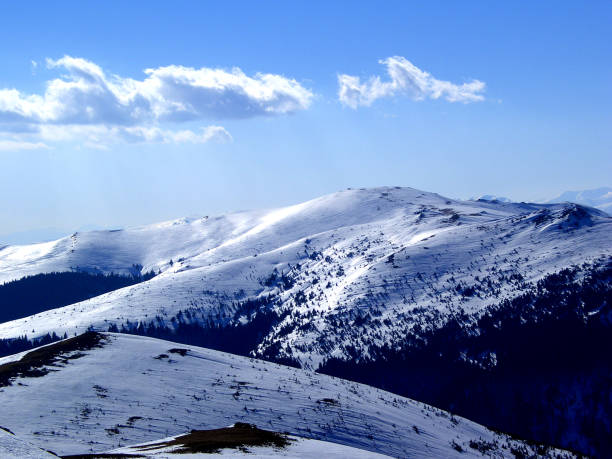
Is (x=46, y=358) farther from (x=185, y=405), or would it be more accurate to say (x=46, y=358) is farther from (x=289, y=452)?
(x=289, y=452)

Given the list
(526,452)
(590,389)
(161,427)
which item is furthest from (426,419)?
A: (590,389)

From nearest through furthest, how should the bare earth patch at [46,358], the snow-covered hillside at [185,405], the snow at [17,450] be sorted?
the snow at [17,450] < the snow-covered hillside at [185,405] < the bare earth patch at [46,358]

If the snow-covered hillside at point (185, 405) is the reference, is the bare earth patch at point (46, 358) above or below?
above

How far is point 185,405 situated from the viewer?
78.1 meters

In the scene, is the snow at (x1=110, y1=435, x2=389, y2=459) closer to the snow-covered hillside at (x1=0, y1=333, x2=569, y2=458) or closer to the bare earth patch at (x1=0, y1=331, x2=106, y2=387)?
the snow-covered hillside at (x1=0, y1=333, x2=569, y2=458)

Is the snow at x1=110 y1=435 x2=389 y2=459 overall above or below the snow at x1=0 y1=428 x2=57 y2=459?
below

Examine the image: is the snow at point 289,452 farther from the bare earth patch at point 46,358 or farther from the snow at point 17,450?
the bare earth patch at point 46,358

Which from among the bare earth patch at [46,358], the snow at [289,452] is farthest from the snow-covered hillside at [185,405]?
the snow at [289,452]

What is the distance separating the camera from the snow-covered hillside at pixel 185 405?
222 ft

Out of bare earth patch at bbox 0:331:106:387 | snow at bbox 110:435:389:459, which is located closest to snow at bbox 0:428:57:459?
snow at bbox 110:435:389:459

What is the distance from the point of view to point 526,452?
250 ft

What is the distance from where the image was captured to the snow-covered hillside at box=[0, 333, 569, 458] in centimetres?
6781

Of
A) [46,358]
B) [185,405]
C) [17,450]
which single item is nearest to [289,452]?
[17,450]

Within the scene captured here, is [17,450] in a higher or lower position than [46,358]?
lower
